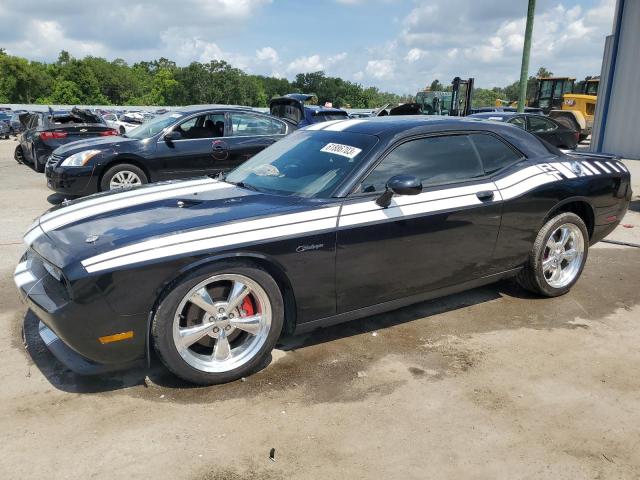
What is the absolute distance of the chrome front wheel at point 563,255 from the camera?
4.54 metres

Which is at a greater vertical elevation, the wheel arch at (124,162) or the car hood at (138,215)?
the car hood at (138,215)

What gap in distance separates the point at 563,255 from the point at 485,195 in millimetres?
1209

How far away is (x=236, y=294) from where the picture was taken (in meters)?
3.14

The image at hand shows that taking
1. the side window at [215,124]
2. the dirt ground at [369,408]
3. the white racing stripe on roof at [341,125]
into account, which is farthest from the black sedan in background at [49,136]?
the white racing stripe on roof at [341,125]

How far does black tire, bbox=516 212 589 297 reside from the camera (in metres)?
4.38

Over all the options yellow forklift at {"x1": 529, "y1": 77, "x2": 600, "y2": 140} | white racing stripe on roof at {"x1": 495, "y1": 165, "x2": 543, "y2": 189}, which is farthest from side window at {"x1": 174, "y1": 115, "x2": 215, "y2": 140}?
yellow forklift at {"x1": 529, "y1": 77, "x2": 600, "y2": 140}

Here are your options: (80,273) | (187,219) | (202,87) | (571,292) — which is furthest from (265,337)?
(202,87)

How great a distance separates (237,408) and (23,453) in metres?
1.03

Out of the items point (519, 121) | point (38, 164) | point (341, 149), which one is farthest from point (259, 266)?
point (519, 121)

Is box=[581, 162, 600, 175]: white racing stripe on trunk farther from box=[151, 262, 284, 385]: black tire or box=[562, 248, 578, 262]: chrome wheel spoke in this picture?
A: box=[151, 262, 284, 385]: black tire

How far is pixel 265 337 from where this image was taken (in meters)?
3.27

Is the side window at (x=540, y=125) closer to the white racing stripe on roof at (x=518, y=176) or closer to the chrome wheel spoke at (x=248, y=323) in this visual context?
the white racing stripe on roof at (x=518, y=176)

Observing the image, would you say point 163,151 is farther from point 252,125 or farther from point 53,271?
point 53,271

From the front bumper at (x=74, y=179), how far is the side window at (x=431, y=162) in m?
5.59
